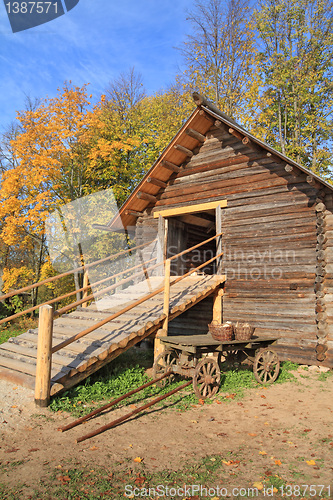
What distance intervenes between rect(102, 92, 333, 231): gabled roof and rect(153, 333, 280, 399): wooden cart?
15.3 ft

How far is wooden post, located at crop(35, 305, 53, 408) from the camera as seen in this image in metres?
5.88

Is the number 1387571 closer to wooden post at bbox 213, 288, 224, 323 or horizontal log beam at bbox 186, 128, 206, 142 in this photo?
horizontal log beam at bbox 186, 128, 206, 142

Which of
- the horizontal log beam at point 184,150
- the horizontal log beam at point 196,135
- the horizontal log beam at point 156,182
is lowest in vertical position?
the horizontal log beam at point 156,182

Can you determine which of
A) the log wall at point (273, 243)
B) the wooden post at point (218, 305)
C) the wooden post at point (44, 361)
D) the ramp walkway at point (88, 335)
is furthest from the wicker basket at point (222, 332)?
the wooden post at point (44, 361)

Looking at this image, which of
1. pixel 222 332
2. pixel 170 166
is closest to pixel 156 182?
pixel 170 166

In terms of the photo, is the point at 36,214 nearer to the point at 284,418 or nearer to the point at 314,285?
the point at 314,285

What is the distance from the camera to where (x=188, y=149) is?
1187 cm

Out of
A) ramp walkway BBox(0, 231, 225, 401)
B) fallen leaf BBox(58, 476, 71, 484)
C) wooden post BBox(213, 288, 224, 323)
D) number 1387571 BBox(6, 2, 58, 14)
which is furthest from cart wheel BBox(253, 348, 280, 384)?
number 1387571 BBox(6, 2, 58, 14)

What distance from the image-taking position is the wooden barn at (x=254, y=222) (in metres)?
8.91

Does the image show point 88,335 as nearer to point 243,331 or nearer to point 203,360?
point 203,360

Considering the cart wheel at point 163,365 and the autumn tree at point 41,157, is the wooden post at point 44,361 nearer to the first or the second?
the cart wheel at point 163,365

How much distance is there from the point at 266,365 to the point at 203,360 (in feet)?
6.38

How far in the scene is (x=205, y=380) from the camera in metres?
6.96

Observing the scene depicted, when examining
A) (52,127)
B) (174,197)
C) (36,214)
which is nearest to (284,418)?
(174,197)
